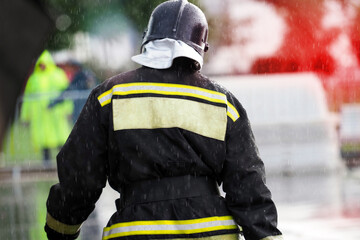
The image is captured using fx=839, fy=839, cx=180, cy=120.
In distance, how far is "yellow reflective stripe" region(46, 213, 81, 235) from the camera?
3.45 m

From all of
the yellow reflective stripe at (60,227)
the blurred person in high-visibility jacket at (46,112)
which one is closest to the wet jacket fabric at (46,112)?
the blurred person in high-visibility jacket at (46,112)

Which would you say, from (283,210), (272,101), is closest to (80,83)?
(272,101)

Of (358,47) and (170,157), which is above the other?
(358,47)

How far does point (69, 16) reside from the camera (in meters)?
24.3

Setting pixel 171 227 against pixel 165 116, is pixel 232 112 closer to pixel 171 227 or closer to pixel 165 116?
pixel 165 116

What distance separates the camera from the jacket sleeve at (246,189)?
325 centimetres

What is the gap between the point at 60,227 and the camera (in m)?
3.45

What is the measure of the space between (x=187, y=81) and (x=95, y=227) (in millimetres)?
4872

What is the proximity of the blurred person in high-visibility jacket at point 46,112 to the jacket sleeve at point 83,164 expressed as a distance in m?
10.5

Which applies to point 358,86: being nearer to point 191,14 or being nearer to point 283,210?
point 283,210

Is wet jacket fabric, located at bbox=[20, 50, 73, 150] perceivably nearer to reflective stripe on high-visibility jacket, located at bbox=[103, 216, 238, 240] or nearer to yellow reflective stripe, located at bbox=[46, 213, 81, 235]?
yellow reflective stripe, located at bbox=[46, 213, 81, 235]

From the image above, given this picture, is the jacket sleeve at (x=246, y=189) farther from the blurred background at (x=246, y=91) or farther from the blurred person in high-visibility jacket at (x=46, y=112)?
the blurred person in high-visibility jacket at (x=46, y=112)

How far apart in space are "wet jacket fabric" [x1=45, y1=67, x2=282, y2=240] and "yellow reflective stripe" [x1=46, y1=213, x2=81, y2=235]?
0.27ft

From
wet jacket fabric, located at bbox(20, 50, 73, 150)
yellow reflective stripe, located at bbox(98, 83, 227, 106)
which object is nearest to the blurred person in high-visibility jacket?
wet jacket fabric, located at bbox(20, 50, 73, 150)
